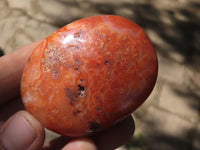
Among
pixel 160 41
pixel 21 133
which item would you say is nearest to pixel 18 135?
pixel 21 133

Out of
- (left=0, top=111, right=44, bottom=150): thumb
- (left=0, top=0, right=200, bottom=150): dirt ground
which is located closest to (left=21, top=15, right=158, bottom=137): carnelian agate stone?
(left=0, top=111, right=44, bottom=150): thumb

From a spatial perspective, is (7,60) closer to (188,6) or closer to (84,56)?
(84,56)

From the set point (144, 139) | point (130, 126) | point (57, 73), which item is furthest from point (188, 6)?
point (57, 73)

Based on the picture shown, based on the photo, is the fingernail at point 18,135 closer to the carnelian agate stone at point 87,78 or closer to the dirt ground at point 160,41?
the carnelian agate stone at point 87,78

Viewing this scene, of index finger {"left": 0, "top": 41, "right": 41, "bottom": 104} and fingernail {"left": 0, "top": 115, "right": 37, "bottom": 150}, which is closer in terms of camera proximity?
fingernail {"left": 0, "top": 115, "right": 37, "bottom": 150}

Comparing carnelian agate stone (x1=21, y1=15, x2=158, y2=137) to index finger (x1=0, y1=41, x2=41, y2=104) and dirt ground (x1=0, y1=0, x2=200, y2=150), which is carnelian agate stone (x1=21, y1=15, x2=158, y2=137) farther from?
dirt ground (x1=0, y1=0, x2=200, y2=150)

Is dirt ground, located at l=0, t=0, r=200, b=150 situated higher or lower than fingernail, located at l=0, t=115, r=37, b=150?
lower

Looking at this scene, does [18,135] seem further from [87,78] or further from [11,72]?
[11,72]
